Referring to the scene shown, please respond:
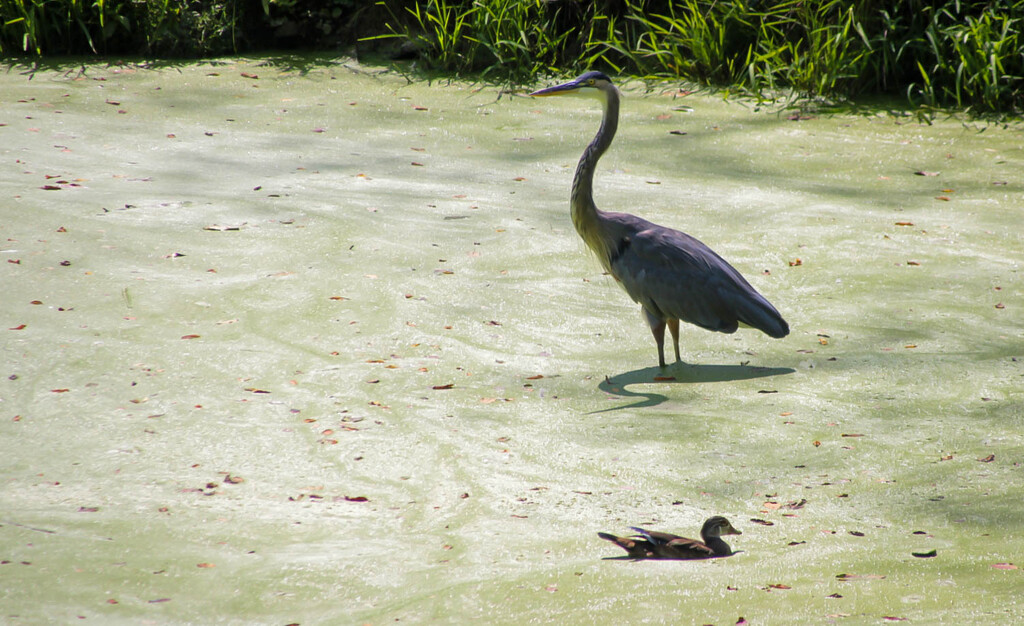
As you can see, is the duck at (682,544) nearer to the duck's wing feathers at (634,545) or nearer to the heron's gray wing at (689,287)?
the duck's wing feathers at (634,545)

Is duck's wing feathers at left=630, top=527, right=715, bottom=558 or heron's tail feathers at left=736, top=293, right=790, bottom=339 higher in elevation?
heron's tail feathers at left=736, top=293, right=790, bottom=339

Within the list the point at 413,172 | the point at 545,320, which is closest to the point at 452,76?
the point at 413,172

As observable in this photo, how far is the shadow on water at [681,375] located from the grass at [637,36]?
168 inches

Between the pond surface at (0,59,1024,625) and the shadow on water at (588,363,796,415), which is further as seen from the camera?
the shadow on water at (588,363,796,415)

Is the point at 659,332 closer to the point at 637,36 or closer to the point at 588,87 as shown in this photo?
the point at 588,87

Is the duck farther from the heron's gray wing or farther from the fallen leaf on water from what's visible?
the heron's gray wing

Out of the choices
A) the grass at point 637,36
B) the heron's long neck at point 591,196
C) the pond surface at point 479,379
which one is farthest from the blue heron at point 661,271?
the grass at point 637,36

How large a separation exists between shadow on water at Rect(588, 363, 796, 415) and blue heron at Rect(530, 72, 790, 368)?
6cm

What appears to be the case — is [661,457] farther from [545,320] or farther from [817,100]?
[817,100]

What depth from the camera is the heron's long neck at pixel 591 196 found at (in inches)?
164

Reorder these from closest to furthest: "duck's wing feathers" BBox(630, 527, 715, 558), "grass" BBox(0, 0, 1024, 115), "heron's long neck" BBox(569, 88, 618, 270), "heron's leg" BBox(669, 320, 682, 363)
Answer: "duck's wing feathers" BBox(630, 527, 715, 558) → "heron's leg" BBox(669, 320, 682, 363) → "heron's long neck" BBox(569, 88, 618, 270) → "grass" BBox(0, 0, 1024, 115)

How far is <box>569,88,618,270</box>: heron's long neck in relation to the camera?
4.17m

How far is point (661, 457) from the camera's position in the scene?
317cm

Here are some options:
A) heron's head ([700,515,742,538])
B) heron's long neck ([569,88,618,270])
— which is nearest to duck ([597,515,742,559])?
heron's head ([700,515,742,538])
